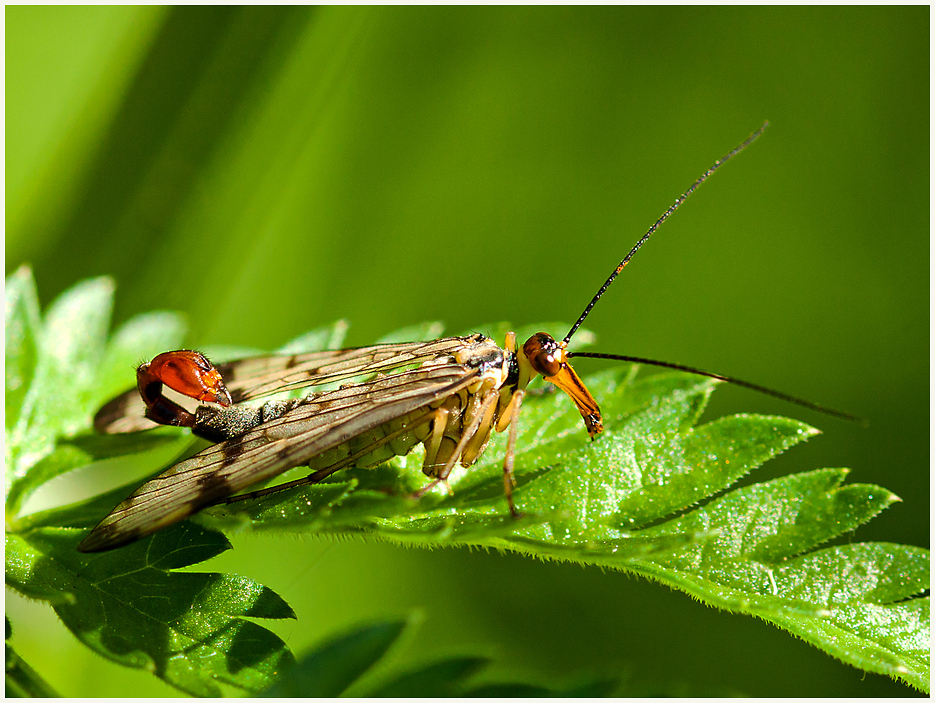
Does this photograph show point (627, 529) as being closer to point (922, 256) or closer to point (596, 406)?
point (596, 406)

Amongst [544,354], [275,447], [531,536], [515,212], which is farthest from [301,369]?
[515,212]

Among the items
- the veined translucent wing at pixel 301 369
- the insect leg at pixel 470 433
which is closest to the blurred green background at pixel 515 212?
the veined translucent wing at pixel 301 369

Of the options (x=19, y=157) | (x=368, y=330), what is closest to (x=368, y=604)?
(x=368, y=330)

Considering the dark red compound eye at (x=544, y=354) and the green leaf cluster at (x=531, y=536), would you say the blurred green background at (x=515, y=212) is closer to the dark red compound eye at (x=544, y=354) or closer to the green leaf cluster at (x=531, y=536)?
the green leaf cluster at (x=531, y=536)

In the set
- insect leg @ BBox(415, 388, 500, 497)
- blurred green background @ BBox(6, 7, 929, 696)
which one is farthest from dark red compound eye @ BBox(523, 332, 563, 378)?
blurred green background @ BBox(6, 7, 929, 696)

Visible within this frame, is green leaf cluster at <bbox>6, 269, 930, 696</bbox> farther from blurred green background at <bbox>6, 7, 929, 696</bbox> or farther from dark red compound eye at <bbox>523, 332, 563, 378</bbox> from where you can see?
blurred green background at <bbox>6, 7, 929, 696</bbox>

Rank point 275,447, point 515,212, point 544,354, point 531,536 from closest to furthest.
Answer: point 531,536 → point 275,447 → point 544,354 → point 515,212

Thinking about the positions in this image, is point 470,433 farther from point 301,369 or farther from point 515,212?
point 515,212
